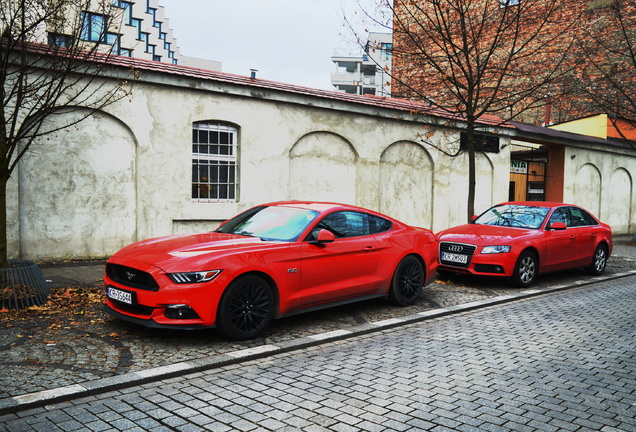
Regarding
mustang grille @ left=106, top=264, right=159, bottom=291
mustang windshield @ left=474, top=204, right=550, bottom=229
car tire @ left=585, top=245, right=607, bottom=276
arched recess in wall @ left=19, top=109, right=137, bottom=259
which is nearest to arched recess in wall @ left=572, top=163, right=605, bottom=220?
car tire @ left=585, top=245, right=607, bottom=276

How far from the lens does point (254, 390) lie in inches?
182

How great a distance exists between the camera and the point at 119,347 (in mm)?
5617

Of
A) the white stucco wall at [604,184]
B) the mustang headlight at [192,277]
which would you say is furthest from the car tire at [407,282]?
the white stucco wall at [604,184]

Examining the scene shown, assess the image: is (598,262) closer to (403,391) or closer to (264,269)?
(264,269)

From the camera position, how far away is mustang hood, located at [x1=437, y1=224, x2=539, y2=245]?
32.8 ft

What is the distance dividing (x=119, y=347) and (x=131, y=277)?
2.47ft

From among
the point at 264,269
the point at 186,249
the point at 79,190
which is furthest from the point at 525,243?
the point at 79,190

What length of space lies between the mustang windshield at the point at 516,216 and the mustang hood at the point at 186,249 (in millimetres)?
6306

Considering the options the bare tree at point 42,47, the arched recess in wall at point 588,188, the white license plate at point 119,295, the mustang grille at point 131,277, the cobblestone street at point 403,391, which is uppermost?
the bare tree at point 42,47

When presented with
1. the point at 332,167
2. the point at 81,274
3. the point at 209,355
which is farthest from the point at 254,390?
the point at 332,167

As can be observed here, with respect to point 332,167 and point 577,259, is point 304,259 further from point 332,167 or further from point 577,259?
point 332,167

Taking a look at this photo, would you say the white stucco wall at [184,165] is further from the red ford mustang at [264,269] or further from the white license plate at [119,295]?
the white license plate at [119,295]

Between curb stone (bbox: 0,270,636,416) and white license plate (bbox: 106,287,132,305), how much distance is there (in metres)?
1.10

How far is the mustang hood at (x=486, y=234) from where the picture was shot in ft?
32.8
